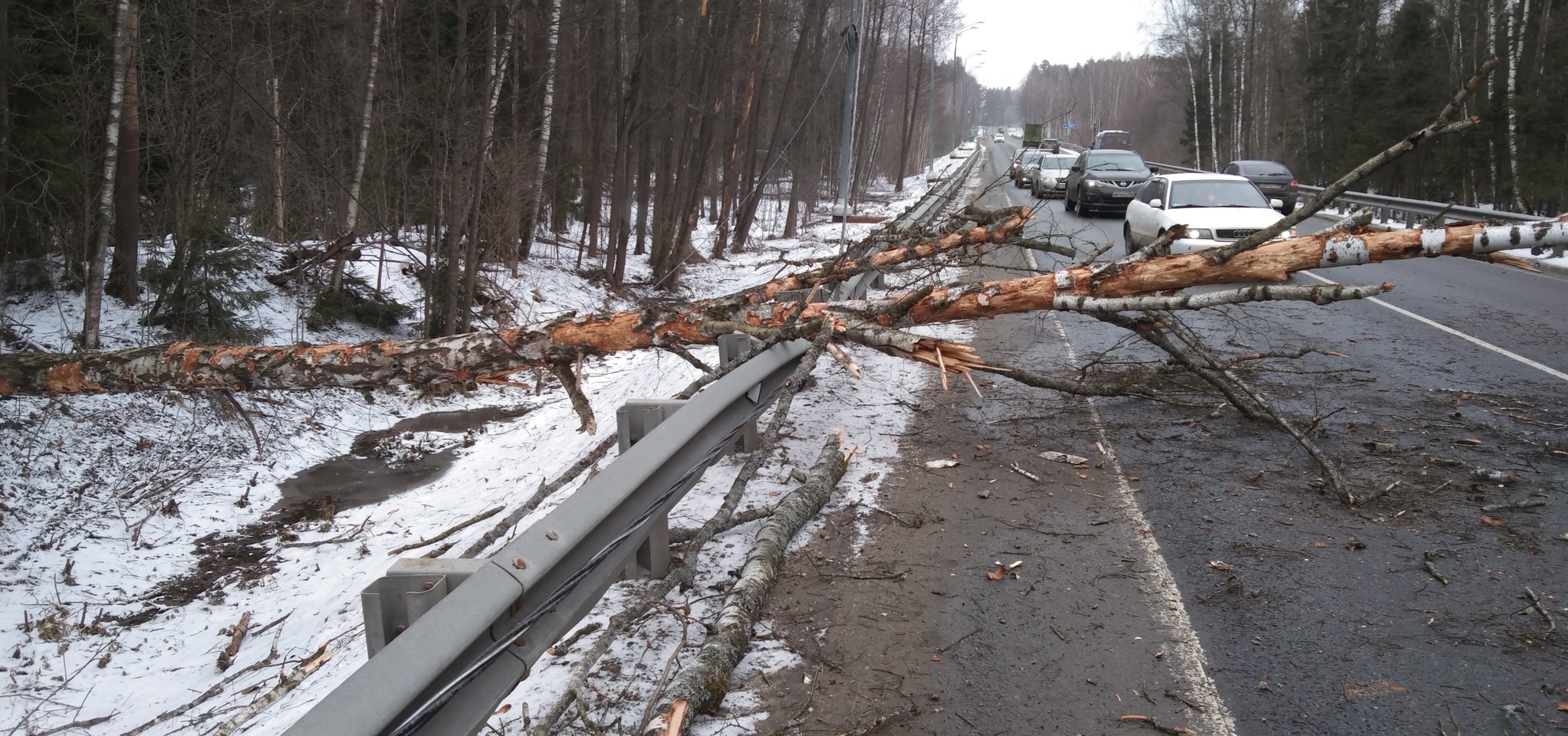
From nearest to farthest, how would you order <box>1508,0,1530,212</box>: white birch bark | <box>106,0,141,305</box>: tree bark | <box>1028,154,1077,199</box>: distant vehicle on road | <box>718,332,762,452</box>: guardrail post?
1. <box>718,332,762,452</box>: guardrail post
2. <box>106,0,141,305</box>: tree bark
3. <box>1508,0,1530,212</box>: white birch bark
4. <box>1028,154,1077,199</box>: distant vehicle on road

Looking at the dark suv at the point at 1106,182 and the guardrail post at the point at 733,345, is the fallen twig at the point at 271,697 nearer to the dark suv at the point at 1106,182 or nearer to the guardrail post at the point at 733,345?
the guardrail post at the point at 733,345

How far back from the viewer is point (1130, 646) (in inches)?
135

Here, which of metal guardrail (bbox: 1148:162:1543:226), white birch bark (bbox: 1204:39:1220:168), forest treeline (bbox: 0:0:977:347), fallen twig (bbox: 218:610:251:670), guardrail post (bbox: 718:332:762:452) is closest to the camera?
fallen twig (bbox: 218:610:251:670)

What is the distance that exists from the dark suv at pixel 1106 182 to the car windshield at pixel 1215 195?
27.5ft

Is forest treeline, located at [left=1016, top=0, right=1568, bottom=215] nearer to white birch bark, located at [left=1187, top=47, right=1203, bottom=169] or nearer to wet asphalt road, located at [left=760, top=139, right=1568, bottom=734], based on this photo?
white birch bark, located at [left=1187, top=47, right=1203, bottom=169]

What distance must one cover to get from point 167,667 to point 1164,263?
6384mm

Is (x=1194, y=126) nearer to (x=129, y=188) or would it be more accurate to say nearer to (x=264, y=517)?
(x=129, y=188)

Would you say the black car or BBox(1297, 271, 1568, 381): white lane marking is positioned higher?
the black car

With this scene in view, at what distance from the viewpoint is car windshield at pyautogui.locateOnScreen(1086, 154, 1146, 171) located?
25.3 m

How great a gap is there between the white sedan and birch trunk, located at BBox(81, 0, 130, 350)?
43.4 feet

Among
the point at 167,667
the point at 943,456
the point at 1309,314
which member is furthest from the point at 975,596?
the point at 1309,314

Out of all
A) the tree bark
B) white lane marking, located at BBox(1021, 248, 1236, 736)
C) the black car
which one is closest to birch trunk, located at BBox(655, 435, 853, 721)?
white lane marking, located at BBox(1021, 248, 1236, 736)

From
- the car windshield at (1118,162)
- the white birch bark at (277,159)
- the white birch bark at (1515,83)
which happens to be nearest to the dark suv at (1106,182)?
the car windshield at (1118,162)

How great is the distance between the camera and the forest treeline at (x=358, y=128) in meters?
12.5
